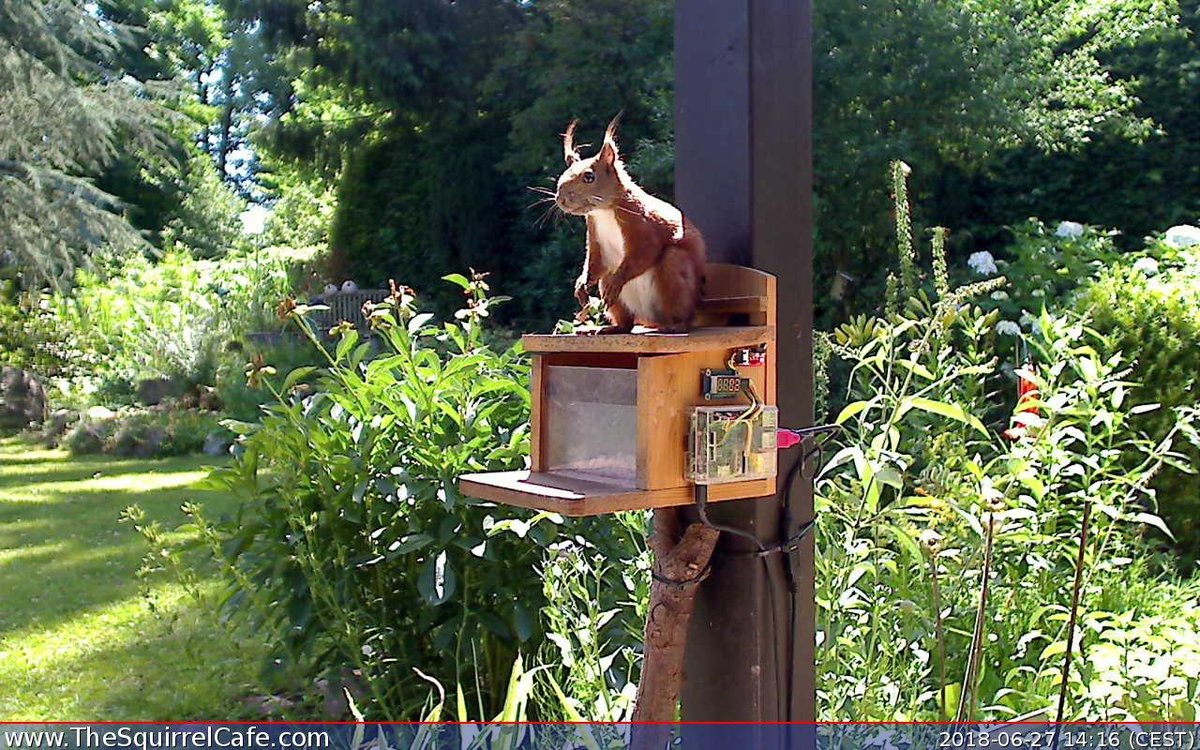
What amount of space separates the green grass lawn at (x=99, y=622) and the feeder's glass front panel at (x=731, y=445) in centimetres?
161

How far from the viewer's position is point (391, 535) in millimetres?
2512

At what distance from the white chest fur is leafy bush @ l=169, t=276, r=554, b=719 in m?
1.08

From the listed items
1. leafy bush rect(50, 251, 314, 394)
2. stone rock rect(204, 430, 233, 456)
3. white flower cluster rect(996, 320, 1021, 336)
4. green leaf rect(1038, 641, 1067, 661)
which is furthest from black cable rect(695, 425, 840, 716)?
leafy bush rect(50, 251, 314, 394)

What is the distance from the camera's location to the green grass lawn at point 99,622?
3197 millimetres

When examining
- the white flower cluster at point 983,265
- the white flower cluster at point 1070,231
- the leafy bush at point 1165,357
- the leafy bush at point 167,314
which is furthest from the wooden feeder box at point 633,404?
the leafy bush at point 167,314

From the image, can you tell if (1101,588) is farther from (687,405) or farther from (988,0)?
(988,0)

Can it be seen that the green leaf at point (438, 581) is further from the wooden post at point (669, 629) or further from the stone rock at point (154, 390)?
the stone rock at point (154, 390)

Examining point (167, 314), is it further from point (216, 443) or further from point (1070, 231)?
point (1070, 231)

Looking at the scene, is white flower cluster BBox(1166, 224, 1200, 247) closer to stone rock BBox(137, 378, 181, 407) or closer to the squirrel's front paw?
the squirrel's front paw

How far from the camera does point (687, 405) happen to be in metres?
1.35

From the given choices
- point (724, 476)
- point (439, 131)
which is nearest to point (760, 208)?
point (724, 476)

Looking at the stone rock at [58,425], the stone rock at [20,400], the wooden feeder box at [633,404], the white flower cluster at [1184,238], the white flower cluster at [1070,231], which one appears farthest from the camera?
the stone rock at [20,400]

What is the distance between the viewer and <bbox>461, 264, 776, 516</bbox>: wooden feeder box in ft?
4.28

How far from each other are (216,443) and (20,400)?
9.82 feet
